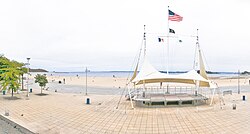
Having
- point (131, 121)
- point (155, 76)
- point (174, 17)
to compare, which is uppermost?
point (174, 17)

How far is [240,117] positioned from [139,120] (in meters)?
7.48

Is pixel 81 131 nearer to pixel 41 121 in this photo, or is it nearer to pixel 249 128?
pixel 41 121

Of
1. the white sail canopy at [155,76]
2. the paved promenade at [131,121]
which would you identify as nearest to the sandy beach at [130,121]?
the paved promenade at [131,121]

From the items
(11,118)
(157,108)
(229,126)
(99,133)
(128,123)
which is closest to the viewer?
(99,133)

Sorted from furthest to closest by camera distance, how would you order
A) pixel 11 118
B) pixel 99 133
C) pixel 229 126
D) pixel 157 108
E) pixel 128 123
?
pixel 157 108 → pixel 11 118 → pixel 128 123 → pixel 229 126 → pixel 99 133

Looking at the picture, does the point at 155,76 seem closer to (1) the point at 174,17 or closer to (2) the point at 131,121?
(1) the point at 174,17

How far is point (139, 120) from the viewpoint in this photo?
14.8 metres

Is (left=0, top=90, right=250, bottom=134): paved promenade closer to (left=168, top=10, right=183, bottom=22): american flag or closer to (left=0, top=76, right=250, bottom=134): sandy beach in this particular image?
(left=0, top=76, right=250, bottom=134): sandy beach

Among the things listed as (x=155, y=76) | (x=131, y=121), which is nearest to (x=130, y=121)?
(x=131, y=121)

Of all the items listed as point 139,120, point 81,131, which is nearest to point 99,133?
point 81,131

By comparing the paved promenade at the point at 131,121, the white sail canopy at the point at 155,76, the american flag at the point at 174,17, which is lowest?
the paved promenade at the point at 131,121

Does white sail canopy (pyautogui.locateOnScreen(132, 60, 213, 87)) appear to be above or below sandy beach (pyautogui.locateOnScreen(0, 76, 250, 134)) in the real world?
above

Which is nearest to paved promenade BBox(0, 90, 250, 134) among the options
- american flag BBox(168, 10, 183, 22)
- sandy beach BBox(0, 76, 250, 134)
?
→ sandy beach BBox(0, 76, 250, 134)

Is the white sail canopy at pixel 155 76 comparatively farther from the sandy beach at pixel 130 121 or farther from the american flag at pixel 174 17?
the american flag at pixel 174 17
